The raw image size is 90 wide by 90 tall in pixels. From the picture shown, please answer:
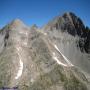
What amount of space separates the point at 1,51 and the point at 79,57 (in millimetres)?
69868

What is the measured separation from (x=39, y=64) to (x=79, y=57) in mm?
61736

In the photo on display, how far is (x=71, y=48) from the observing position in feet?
654

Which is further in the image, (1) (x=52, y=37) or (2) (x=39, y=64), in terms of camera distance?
(1) (x=52, y=37)

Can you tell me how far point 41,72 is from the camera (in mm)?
136500

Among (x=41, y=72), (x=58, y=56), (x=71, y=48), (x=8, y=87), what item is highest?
(x=71, y=48)

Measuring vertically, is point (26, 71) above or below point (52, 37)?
below

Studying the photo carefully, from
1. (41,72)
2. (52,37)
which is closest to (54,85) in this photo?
(41,72)

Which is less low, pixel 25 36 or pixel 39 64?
pixel 25 36

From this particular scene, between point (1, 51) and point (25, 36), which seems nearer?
point (1, 51)

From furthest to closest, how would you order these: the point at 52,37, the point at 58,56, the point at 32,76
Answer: the point at 52,37 < the point at 58,56 < the point at 32,76

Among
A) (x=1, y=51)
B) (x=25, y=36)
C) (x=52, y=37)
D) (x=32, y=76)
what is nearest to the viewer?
(x=32, y=76)

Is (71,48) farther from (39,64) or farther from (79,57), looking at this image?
(39,64)

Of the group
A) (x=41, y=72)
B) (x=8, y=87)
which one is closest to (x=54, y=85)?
(x=41, y=72)

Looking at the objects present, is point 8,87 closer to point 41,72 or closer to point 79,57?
point 41,72
